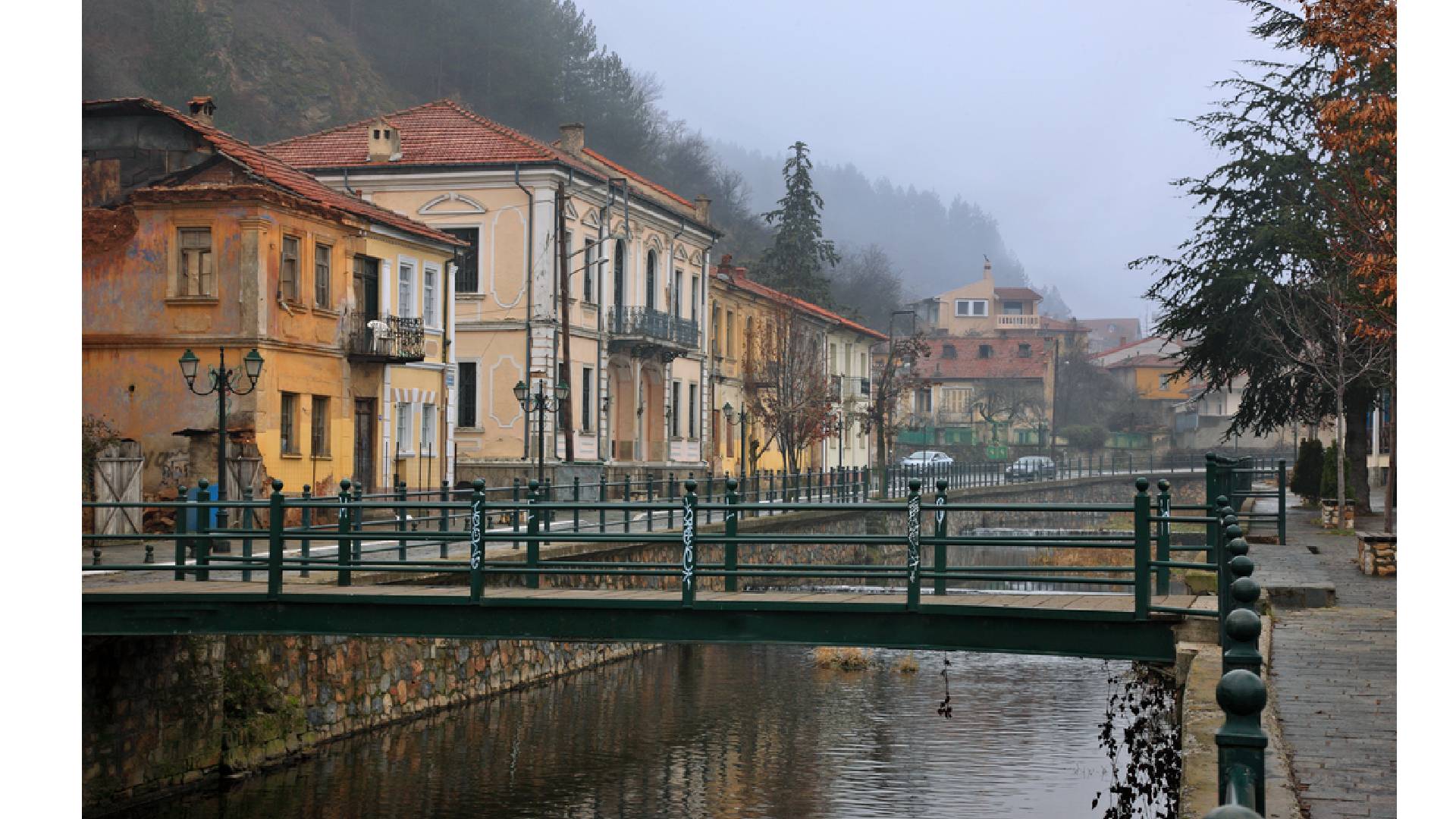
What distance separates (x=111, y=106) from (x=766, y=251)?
169ft

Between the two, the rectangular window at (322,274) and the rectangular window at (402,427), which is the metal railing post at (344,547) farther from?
the rectangular window at (402,427)

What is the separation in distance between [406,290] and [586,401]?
931cm

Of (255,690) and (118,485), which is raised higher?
(118,485)

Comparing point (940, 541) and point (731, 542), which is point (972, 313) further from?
point (940, 541)

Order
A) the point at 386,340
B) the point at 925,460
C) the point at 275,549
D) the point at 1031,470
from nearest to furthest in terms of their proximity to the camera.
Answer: the point at 275,549, the point at 386,340, the point at 925,460, the point at 1031,470

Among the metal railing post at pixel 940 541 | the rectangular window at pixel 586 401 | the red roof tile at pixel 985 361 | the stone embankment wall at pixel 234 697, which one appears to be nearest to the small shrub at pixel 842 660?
the stone embankment wall at pixel 234 697

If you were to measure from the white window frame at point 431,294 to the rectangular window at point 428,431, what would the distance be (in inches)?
69.2

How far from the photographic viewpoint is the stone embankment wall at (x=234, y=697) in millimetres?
14859

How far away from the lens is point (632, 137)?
72625mm

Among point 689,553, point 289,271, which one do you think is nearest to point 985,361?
point 289,271

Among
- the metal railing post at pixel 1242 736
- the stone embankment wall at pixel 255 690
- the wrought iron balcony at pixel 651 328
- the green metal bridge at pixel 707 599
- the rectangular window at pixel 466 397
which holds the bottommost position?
the stone embankment wall at pixel 255 690

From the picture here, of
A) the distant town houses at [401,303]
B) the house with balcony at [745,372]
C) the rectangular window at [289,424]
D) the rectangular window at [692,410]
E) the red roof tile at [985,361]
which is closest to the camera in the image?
the distant town houses at [401,303]

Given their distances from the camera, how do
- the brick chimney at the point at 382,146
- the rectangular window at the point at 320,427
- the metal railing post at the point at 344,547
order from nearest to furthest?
the metal railing post at the point at 344,547, the rectangular window at the point at 320,427, the brick chimney at the point at 382,146

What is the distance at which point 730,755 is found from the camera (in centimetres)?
1853
